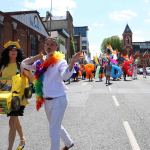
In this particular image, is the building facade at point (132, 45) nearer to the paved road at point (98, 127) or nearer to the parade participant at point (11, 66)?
the paved road at point (98, 127)

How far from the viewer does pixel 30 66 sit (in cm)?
624

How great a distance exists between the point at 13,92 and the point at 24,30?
38172mm

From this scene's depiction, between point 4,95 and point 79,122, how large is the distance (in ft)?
14.7

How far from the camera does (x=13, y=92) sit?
20.2ft

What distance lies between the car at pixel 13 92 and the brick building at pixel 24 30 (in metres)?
29.0

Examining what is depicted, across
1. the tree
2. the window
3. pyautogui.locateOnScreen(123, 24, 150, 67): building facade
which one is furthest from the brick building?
pyautogui.locateOnScreen(123, 24, 150, 67): building facade

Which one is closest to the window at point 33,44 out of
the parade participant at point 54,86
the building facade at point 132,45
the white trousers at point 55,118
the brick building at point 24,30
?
the brick building at point 24,30

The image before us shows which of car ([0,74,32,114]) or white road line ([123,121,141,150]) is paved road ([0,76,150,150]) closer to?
white road line ([123,121,141,150])

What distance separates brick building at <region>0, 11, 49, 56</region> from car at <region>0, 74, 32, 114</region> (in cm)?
2905

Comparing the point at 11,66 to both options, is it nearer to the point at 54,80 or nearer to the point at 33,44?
the point at 54,80

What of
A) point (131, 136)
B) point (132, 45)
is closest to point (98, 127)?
point (131, 136)

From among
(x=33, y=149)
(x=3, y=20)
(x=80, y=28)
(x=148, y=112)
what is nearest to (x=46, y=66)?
(x=33, y=149)

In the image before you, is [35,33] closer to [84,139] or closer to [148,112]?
[148,112]

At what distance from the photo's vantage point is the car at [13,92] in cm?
594
